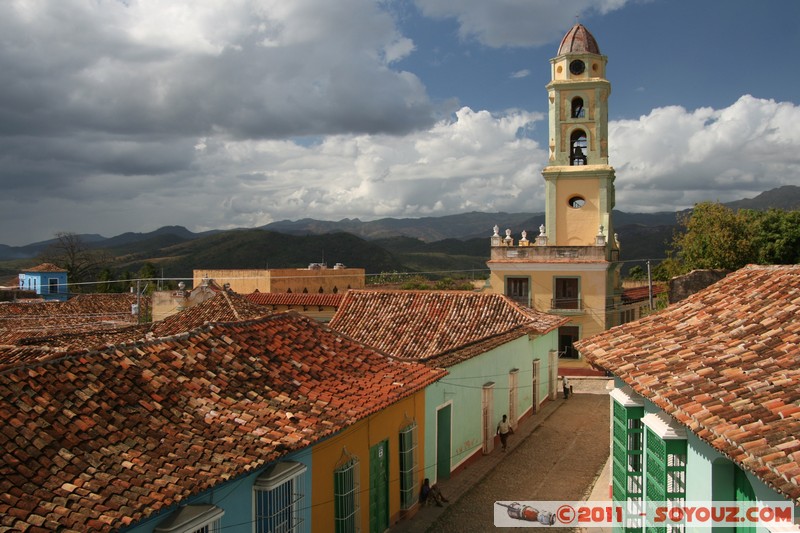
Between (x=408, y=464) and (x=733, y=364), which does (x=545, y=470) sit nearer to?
(x=408, y=464)

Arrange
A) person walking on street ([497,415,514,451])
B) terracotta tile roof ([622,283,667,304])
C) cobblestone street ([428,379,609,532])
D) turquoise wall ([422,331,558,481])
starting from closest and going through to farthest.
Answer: cobblestone street ([428,379,609,532]), turquoise wall ([422,331,558,481]), person walking on street ([497,415,514,451]), terracotta tile roof ([622,283,667,304])

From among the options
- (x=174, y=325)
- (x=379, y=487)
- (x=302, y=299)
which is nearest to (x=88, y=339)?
(x=174, y=325)

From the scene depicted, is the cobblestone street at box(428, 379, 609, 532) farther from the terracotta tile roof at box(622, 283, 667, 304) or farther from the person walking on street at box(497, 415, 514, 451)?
the terracotta tile roof at box(622, 283, 667, 304)

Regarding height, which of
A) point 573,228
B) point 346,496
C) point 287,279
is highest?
point 573,228

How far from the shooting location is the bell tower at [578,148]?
25828mm

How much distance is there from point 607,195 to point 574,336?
18.4ft

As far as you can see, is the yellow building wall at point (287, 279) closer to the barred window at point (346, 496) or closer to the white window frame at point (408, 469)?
the white window frame at point (408, 469)

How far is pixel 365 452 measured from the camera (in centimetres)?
894

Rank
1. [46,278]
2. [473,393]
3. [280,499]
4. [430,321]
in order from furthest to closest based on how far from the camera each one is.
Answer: [46,278] → [430,321] → [473,393] → [280,499]

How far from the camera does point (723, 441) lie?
4277mm

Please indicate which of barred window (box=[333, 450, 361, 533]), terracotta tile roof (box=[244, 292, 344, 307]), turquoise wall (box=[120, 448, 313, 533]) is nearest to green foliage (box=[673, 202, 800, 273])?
terracotta tile roof (box=[244, 292, 344, 307])

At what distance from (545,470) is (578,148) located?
16.6m

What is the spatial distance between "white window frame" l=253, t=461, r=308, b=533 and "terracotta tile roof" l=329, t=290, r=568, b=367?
7.95m

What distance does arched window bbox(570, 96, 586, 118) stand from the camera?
26.2 meters
